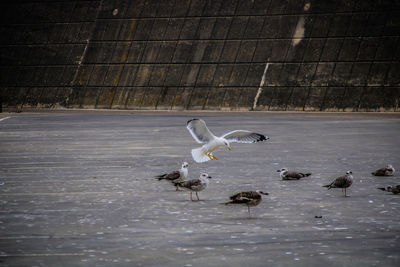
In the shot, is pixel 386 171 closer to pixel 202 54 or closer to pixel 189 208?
pixel 189 208

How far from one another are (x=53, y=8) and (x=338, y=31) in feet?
62.0

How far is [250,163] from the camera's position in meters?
16.2

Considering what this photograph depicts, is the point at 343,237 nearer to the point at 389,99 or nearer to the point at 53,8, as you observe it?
the point at 389,99

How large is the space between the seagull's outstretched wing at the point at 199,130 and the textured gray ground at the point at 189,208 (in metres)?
0.79

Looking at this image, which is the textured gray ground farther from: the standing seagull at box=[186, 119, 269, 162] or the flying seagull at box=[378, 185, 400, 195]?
the standing seagull at box=[186, 119, 269, 162]

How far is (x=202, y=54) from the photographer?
4247 centimetres

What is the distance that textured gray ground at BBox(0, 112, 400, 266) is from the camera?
24.8ft

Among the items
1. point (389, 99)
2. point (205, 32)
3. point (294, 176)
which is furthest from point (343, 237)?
point (205, 32)

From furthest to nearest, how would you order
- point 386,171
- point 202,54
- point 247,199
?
point 202,54 < point 386,171 < point 247,199

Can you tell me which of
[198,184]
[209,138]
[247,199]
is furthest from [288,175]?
[247,199]

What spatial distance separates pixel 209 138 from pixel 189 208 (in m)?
2.97

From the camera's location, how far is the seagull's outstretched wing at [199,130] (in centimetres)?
1244

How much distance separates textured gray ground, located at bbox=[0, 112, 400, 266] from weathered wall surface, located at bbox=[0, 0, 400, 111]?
1645 cm

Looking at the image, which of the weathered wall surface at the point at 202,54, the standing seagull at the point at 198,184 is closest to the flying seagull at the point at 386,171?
the standing seagull at the point at 198,184
